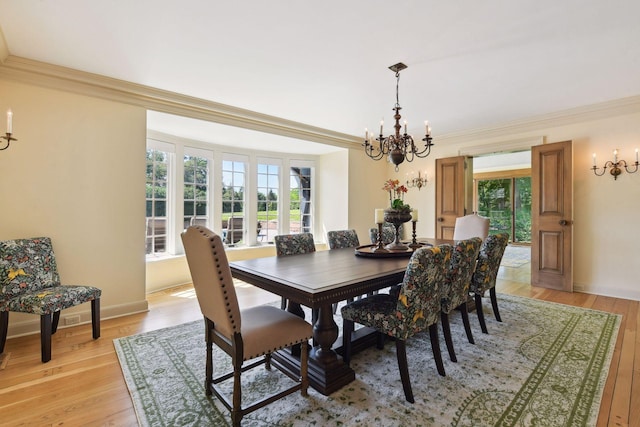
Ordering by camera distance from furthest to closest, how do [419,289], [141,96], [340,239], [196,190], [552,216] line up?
[196,190] → [552,216] → [340,239] → [141,96] → [419,289]

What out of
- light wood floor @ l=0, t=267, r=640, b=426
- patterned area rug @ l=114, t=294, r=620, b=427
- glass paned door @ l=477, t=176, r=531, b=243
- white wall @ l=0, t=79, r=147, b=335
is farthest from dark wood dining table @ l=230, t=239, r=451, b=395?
glass paned door @ l=477, t=176, r=531, b=243

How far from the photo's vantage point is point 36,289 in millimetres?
2570

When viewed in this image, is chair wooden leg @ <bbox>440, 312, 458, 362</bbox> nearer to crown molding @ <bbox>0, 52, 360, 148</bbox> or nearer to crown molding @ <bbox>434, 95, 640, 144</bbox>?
crown molding @ <bbox>0, 52, 360, 148</bbox>

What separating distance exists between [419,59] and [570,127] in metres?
3.07

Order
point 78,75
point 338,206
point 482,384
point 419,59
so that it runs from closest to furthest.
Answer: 1. point 482,384
2. point 419,59
3. point 78,75
4. point 338,206

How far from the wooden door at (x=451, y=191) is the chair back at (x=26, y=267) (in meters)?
5.34

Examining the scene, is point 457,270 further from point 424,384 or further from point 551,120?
point 551,120

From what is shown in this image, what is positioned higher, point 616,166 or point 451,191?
point 616,166

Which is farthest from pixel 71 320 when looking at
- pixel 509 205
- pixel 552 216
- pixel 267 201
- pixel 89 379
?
pixel 509 205

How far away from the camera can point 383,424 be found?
1616mm

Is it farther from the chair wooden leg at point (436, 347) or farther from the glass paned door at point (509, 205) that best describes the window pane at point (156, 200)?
the glass paned door at point (509, 205)

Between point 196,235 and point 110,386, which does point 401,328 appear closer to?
point 196,235

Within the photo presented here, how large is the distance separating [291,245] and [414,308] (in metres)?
1.55

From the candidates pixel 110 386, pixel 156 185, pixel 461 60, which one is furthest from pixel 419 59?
pixel 156 185
